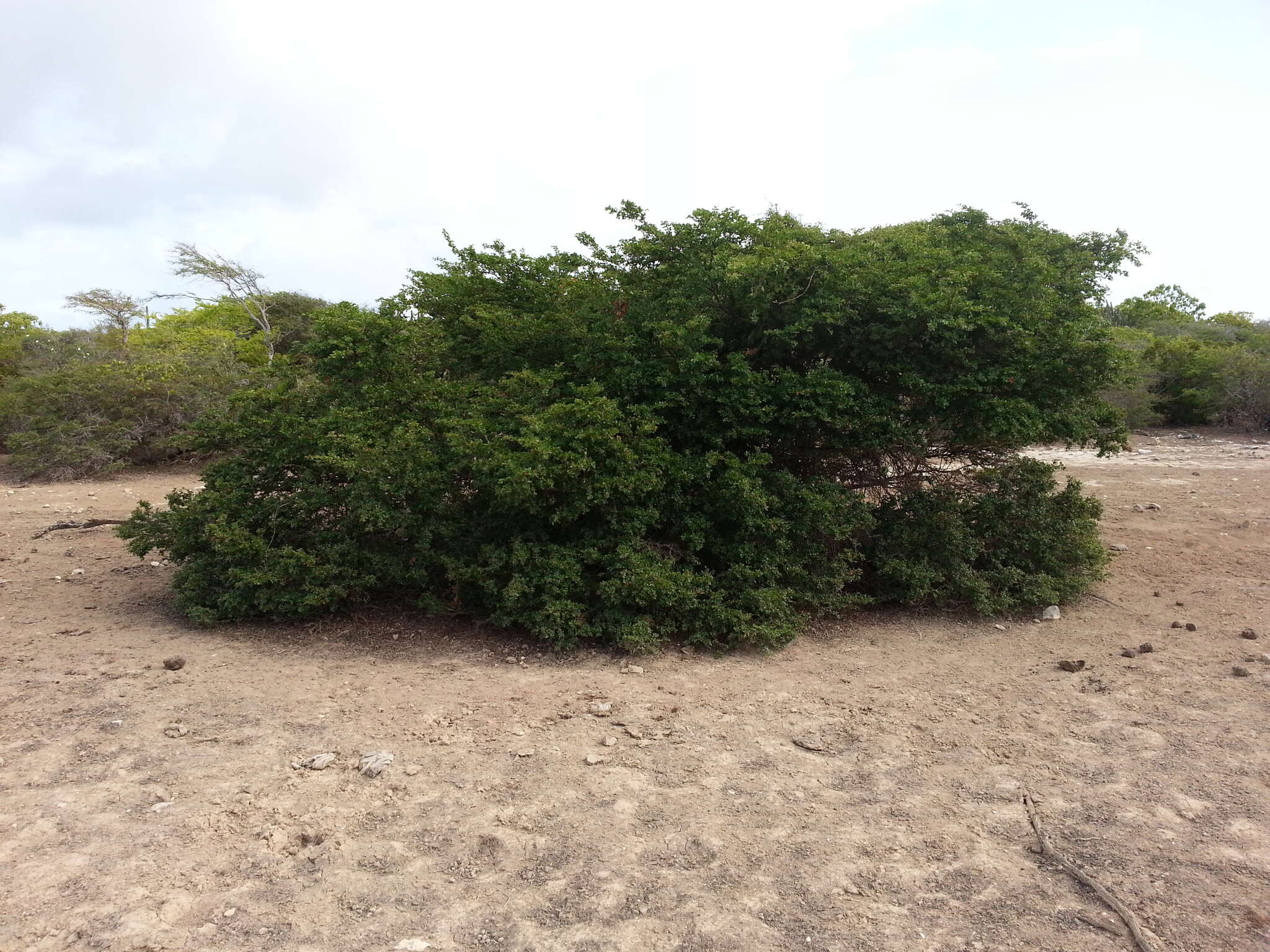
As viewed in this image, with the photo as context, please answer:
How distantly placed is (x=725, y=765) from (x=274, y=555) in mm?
3660

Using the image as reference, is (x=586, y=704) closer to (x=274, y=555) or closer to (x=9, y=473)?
(x=274, y=555)

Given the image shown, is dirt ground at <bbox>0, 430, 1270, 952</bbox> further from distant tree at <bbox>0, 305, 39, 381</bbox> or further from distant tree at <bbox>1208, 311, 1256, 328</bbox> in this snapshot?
distant tree at <bbox>1208, 311, 1256, 328</bbox>

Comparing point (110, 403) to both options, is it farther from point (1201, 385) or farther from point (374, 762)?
point (1201, 385)

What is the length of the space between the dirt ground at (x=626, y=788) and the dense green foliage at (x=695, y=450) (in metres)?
0.48

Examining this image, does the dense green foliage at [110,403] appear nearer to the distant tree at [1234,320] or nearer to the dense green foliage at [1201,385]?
the dense green foliage at [1201,385]

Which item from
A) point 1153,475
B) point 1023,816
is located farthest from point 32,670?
point 1153,475

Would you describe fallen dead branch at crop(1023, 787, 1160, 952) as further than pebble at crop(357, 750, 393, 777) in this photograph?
No

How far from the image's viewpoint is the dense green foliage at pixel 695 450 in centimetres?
568

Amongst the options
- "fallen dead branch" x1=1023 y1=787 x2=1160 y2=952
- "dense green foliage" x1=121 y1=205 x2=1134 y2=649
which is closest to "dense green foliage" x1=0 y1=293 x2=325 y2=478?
"dense green foliage" x1=121 y1=205 x2=1134 y2=649

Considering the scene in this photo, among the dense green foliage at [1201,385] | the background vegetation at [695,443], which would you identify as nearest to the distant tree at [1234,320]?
the dense green foliage at [1201,385]

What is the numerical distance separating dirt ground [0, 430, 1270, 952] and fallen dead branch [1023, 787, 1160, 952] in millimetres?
45

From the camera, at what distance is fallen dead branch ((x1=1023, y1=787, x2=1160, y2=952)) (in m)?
2.51

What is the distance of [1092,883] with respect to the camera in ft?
9.21

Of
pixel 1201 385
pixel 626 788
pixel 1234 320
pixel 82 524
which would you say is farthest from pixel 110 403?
pixel 1234 320
